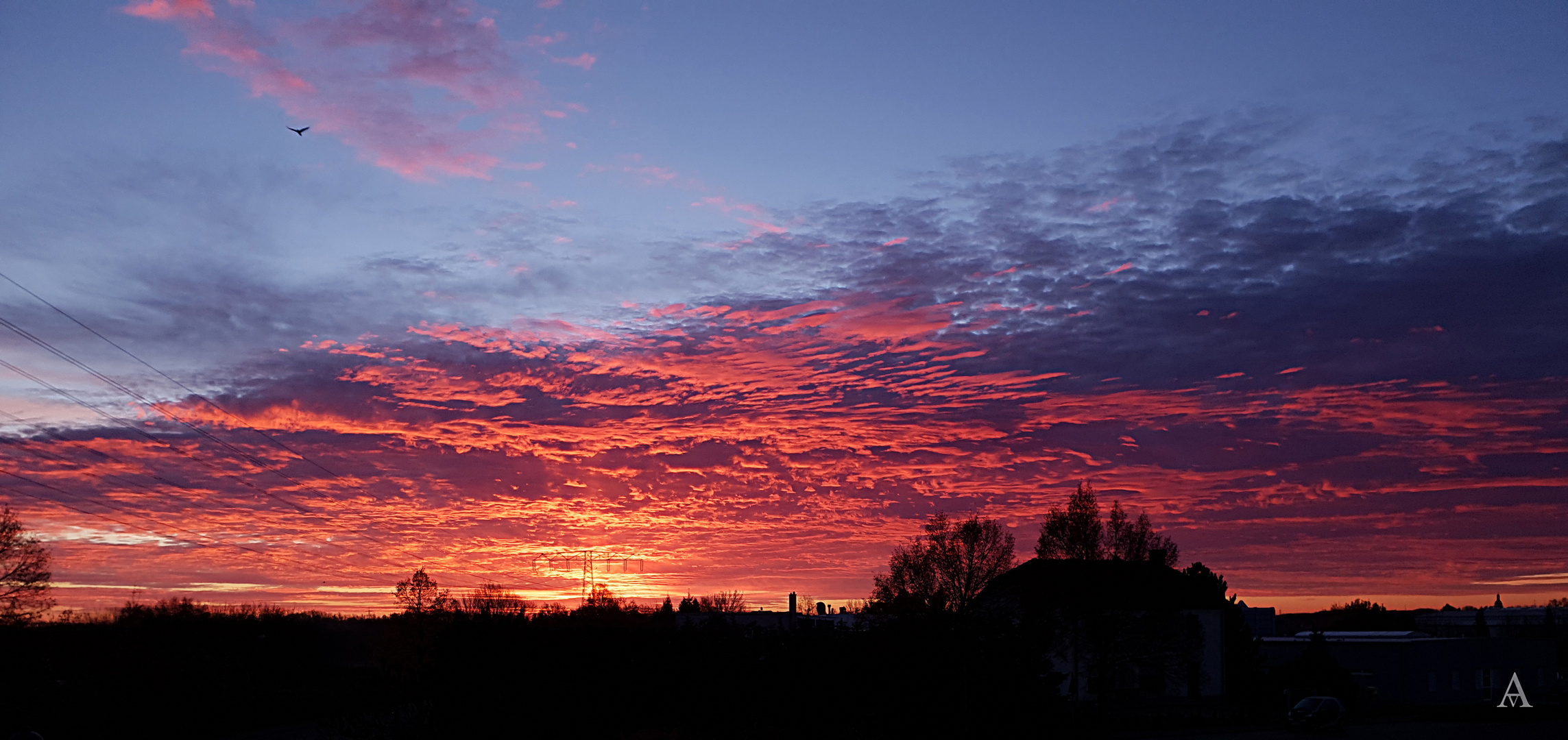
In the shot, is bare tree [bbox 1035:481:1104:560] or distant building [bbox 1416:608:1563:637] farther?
distant building [bbox 1416:608:1563:637]

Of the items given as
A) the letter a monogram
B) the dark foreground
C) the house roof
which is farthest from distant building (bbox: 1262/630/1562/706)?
the dark foreground

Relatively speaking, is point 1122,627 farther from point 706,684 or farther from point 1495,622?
point 1495,622

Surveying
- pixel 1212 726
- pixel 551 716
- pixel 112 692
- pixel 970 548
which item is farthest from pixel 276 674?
pixel 551 716

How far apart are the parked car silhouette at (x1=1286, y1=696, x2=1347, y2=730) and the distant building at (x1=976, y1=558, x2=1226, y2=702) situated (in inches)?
356

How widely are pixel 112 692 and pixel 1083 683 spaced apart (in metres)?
55.1

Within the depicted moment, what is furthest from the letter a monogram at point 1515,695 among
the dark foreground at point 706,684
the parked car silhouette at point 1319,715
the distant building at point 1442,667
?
the dark foreground at point 706,684

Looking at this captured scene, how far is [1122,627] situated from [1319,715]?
470 inches

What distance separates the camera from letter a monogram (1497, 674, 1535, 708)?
2849 inches

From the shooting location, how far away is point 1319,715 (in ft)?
162

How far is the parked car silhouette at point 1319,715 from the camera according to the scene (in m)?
49.2

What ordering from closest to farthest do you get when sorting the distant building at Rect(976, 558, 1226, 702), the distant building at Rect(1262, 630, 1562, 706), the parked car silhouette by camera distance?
the parked car silhouette → the distant building at Rect(976, 558, 1226, 702) → the distant building at Rect(1262, 630, 1562, 706)

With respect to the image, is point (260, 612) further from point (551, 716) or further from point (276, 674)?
point (551, 716)

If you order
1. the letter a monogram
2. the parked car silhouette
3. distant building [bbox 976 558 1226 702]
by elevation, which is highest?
distant building [bbox 976 558 1226 702]

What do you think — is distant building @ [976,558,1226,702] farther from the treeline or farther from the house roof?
the treeline
